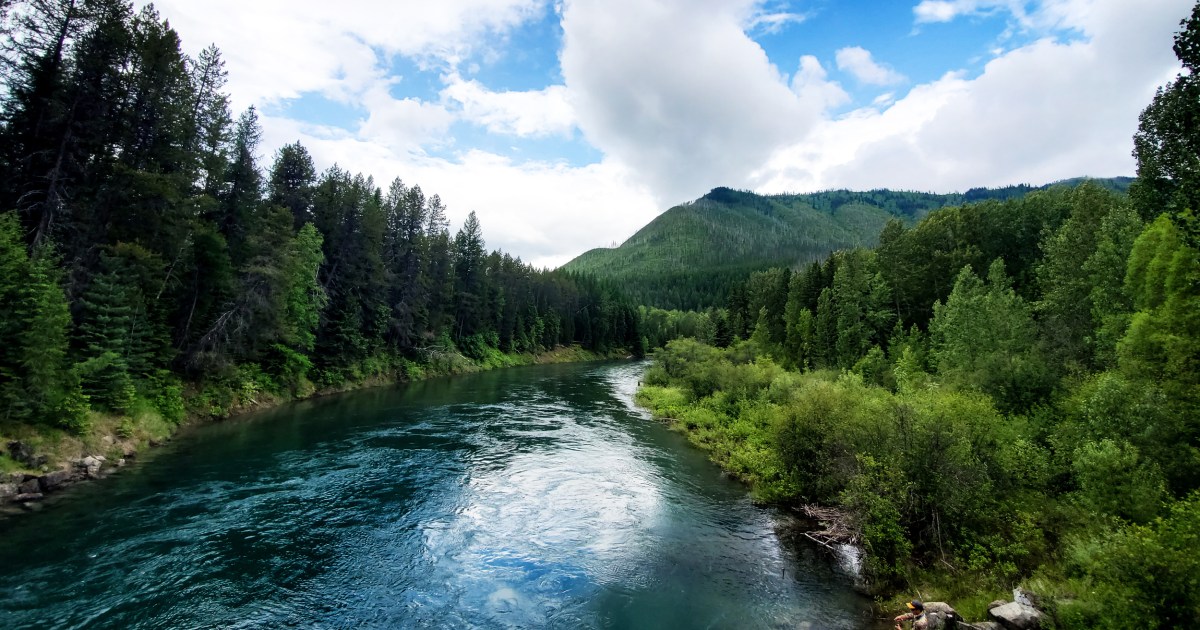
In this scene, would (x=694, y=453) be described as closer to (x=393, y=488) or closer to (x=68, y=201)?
(x=393, y=488)

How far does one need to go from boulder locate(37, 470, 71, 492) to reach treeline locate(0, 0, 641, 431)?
8.71 feet

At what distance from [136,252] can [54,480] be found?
41.9 ft

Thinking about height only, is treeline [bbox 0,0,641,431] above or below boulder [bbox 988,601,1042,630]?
above

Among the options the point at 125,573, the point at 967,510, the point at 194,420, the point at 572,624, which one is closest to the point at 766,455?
the point at 967,510

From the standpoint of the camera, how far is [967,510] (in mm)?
16406

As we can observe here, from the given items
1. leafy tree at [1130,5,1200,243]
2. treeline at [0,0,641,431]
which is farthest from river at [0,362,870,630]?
leafy tree at [1130,5,1200,243]

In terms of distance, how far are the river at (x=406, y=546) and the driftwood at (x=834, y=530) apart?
0.80 meters

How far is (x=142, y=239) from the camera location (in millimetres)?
29531

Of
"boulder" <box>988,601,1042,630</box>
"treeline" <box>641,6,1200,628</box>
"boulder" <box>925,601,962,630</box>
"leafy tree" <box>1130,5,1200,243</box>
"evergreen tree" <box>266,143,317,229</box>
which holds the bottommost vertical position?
"boulder" <box>925,601,962,630</box>

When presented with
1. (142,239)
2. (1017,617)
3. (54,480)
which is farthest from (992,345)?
(142,239)

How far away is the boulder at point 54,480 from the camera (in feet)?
64.9

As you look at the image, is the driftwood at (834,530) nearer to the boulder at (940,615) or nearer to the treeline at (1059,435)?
the treeline at (1059,435)

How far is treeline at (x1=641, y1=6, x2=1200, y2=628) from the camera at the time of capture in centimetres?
1255

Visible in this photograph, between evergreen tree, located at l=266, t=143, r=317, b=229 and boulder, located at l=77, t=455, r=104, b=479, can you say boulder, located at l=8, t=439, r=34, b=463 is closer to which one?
boulder, located at l=77, t=455, r=104, b=479
